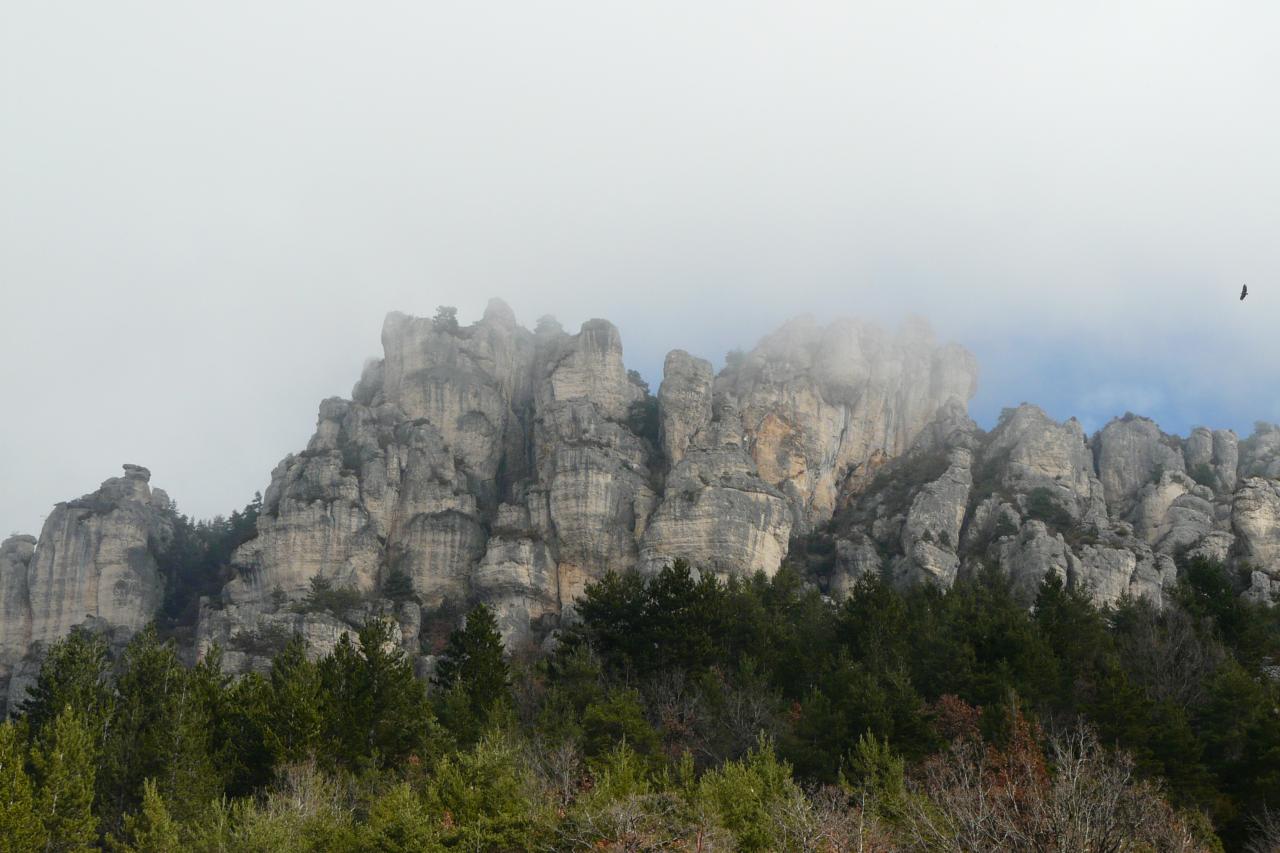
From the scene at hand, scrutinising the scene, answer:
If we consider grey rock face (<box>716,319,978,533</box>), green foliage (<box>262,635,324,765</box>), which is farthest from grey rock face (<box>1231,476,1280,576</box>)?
green foliage (<box>262,635,324,765</box>)

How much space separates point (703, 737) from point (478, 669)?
1017cm

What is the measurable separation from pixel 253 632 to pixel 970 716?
52116mm

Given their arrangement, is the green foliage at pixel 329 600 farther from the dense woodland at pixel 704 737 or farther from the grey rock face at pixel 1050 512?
the grey rock face at pixel 1050 512

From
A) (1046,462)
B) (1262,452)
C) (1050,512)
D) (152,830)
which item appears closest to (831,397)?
(1046,462)

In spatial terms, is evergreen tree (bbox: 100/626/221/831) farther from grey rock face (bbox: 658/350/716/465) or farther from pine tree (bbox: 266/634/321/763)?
grey rock face (bbox: 658/350/716/465)

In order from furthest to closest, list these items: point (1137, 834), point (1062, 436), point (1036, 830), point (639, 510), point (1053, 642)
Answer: point (1062, 436) → point (639, 510) → point (1053, 642) → point (1137, 834) → point (1036, 830)

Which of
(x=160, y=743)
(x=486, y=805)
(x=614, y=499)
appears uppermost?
(x=614, y=499)

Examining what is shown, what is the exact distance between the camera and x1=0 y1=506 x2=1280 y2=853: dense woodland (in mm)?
33562

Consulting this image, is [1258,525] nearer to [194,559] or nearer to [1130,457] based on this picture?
[1130,457]

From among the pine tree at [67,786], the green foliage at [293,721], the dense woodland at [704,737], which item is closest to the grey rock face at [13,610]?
the dense woodland at [704,737]

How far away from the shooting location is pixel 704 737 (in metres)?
50.5

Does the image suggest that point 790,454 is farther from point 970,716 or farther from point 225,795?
point 225,795

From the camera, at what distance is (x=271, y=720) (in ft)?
152

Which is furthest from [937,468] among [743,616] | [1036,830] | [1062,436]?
[1036,830]
